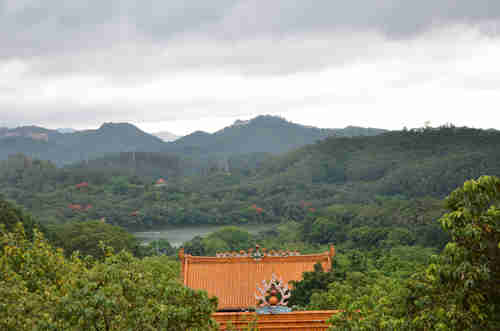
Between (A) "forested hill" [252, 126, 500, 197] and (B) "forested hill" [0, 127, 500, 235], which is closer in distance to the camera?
(A) "forested hill" [252, 126, 500, 197]

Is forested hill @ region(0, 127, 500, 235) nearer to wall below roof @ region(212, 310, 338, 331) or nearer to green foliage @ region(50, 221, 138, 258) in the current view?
green foliage @ region(50, 221, 138, 258)

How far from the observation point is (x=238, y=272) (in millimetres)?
17203

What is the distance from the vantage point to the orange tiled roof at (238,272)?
16656 millimetres

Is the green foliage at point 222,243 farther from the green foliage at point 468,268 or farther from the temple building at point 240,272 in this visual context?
the green foliage at point 468,268

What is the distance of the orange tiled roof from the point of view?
54.6 ft

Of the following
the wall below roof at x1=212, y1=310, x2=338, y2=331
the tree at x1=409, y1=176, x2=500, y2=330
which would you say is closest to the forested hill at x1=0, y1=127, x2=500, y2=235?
the wall below roof at x1=212, y1=310, x2=338, y2=331

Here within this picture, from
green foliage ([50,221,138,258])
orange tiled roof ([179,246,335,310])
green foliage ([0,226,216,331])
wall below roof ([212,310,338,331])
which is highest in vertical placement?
green foliage ([0,226,216,331])

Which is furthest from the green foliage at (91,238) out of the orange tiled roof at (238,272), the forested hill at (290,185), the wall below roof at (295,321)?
the forested hill at (290,185)

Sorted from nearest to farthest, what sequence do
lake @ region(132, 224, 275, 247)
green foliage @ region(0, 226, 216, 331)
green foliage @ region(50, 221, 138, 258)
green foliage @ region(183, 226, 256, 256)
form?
green foliage @ region(0, 226, 216, 331)
green foliage @ region(50, 221, 138, 258)
green foliage @ region(183, 226, 256, 256)
lake @ region(132, 224, 275, 247)

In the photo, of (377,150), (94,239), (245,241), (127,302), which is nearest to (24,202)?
(245,241)

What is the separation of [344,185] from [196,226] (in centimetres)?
3405

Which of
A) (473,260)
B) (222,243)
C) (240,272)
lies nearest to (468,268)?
(473,260)

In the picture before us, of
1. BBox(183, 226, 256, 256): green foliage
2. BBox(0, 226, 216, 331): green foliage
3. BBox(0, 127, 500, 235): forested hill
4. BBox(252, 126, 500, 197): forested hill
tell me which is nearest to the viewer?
BBox(0, 226, 216, 331): green foliage

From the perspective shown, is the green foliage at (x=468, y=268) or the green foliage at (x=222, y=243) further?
the green foliage at (x=222, y=243)
